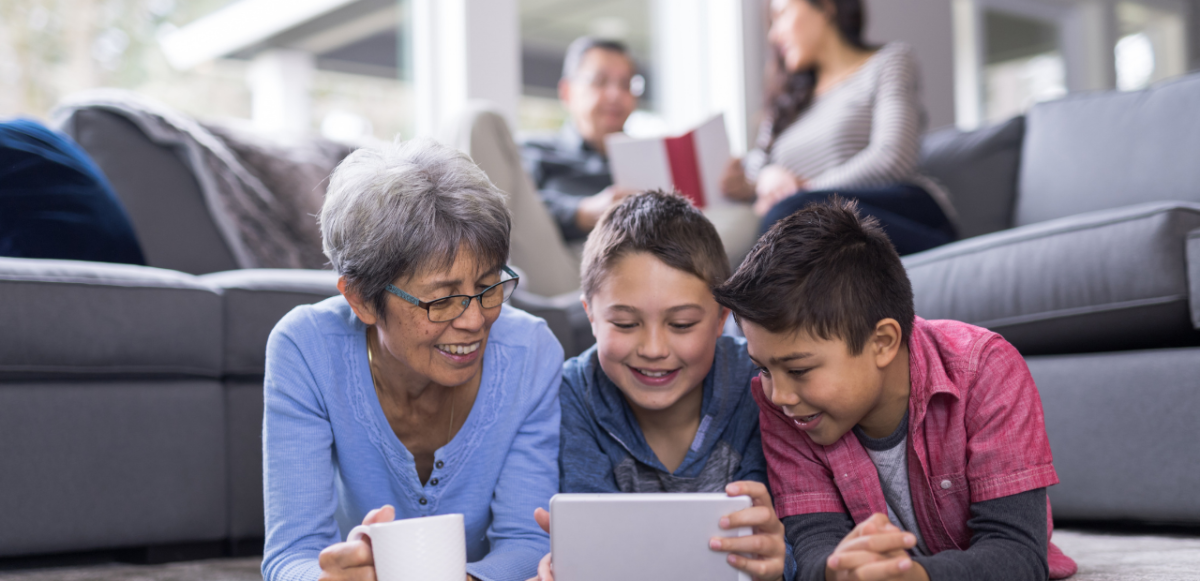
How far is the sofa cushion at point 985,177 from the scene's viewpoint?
254 cm

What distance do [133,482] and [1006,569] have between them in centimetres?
135

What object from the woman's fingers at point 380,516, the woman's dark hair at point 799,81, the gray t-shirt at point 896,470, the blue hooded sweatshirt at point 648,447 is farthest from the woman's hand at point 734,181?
the woman's fingers at point 380,516

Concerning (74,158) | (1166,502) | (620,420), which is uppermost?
(74,158)

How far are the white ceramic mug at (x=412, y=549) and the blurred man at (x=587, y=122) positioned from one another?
1.84m

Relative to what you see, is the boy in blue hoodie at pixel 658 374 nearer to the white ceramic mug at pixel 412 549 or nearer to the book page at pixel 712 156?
the white ceramic mug at pixel 412 549

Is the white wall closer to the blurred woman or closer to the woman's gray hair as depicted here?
the blurred woman

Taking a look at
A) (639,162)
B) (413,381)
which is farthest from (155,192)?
(413,381)

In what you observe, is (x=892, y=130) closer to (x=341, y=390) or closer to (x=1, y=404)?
(x=341, y=390)

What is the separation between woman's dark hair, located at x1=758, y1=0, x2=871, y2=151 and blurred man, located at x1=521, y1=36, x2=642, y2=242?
1.60ft

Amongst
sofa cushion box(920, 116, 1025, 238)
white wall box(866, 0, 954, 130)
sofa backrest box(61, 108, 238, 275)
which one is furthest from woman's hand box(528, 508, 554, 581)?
white wall box(866, 0, 954, 130)

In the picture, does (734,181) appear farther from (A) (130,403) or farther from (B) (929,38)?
(B) (929,38)

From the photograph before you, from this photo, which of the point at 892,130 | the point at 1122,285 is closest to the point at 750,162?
the point at 892,130

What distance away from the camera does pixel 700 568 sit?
951mm

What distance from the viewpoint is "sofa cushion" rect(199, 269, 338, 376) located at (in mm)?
1604
